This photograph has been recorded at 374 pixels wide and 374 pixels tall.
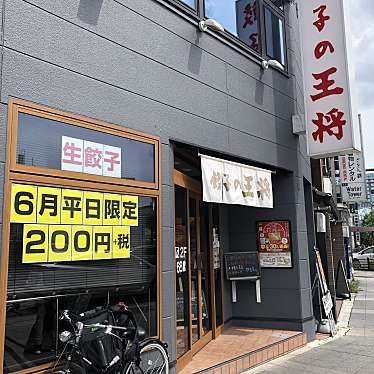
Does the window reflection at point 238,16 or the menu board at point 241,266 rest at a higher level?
the window reflection at point 238,16

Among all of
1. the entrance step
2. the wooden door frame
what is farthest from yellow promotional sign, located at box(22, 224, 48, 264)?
the entrance step

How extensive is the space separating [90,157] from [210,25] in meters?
3.03

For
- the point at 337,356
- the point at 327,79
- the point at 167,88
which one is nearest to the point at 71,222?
the point at 167,88

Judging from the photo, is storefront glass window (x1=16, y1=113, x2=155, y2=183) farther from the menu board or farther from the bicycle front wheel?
the menu board

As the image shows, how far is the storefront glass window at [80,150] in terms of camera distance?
3807 millimetres

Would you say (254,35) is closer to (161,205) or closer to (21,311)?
(161,205)

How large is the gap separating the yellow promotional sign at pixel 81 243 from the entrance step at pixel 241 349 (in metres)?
2.45

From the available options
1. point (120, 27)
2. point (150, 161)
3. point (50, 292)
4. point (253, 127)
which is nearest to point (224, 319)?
point (253, 127)

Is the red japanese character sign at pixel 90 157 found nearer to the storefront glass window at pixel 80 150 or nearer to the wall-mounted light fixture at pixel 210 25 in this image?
the storefront glass window at pixel 80 150

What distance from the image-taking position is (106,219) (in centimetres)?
441

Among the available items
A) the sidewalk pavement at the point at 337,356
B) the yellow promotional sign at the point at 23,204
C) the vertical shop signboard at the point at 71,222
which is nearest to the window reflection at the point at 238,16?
the vertical shop signboard at the point at 71,222

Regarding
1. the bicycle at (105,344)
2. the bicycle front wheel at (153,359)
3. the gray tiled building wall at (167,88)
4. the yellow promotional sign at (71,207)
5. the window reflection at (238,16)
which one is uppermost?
the window reflection at (238,16)

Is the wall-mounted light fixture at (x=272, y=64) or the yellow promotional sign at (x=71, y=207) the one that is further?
the wall-mounted light fixture at (x=272, y=64)

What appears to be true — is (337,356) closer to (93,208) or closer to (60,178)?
(93,208)
